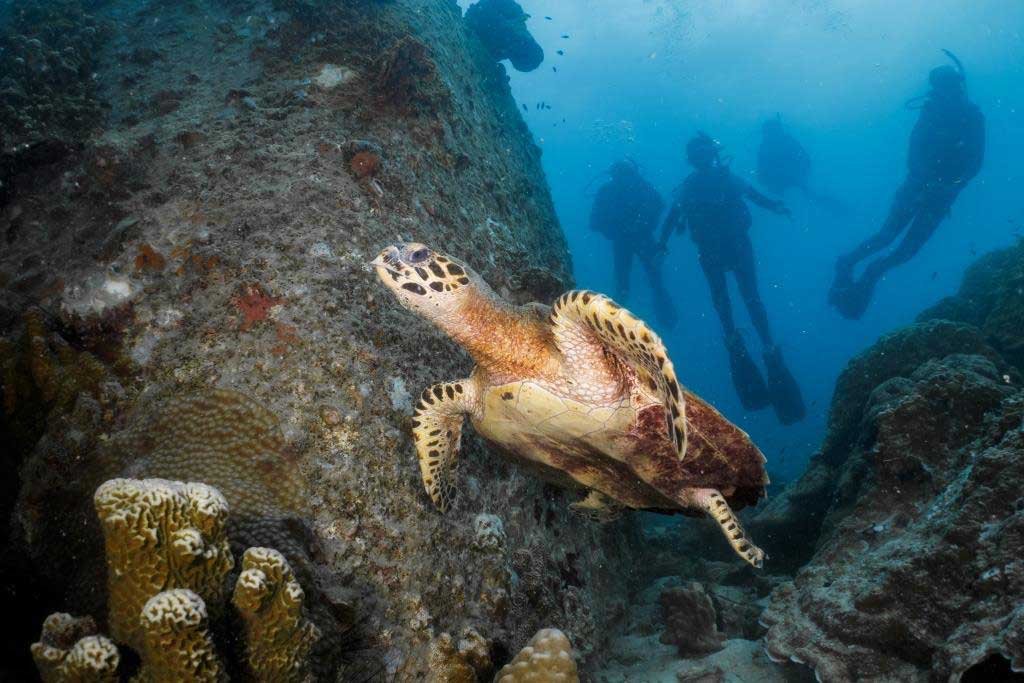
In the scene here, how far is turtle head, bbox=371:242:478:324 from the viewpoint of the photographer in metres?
2.89

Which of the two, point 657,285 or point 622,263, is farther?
point 657,285

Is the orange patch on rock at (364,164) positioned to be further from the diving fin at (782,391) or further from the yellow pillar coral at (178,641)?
the diving fin at (782,391)

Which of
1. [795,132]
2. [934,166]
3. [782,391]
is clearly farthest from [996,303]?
[795,132]

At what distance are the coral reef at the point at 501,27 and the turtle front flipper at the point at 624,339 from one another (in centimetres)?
Result: 1168

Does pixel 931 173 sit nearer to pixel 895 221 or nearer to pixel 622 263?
pixel 895 221

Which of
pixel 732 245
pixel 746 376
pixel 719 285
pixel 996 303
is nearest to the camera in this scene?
pixel 996 303

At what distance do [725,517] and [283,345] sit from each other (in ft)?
10.5

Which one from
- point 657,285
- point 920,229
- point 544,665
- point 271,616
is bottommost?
point 657,285

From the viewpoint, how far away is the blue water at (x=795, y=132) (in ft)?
246

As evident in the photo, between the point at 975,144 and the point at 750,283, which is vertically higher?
the point at 975,144

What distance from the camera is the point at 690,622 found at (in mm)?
4441

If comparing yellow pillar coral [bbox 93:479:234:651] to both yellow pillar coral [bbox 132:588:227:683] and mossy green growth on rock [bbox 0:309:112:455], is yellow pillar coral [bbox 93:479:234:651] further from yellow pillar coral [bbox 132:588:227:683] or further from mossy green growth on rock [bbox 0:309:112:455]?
mossy green growth on rock [bbox 0:309:112:455]

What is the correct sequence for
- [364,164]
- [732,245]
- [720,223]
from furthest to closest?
[732,245]
[720,223]
[364,164]

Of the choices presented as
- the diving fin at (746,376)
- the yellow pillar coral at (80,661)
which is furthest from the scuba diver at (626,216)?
the yellow pillar coral at (80,661)
